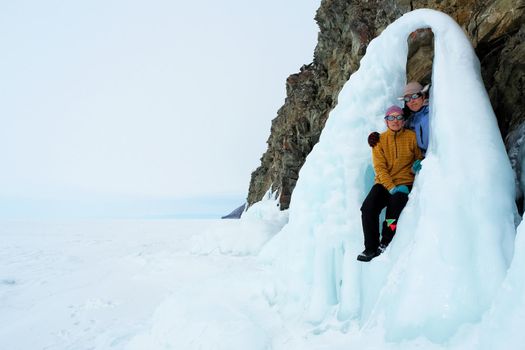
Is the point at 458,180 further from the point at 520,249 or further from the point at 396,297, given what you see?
the point at 396,297

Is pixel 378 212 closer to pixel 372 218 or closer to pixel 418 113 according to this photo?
pixel 372 218

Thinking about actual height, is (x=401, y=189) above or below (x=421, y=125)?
below

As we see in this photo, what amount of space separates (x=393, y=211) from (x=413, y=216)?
0.71ft

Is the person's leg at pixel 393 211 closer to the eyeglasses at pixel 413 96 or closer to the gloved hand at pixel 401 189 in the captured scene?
the gloved hand at pixel 401 189

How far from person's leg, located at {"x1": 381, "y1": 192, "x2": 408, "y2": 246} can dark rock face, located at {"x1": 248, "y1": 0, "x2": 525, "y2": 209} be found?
1217 millimetres

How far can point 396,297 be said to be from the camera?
3078 millimetres

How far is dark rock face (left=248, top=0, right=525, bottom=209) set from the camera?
4.29 meters

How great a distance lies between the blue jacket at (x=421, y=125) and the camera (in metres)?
3.92

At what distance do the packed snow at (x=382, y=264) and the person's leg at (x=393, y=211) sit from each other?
0.25ft

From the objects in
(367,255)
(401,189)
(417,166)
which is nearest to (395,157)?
(417,166)

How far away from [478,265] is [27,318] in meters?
9.10

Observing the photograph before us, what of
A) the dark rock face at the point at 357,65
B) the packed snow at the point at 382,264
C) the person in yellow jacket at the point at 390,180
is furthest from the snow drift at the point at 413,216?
the dark rock face at the point at 357,65

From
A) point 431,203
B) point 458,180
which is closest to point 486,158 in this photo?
point 458,180

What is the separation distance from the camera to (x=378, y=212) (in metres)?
3.54
